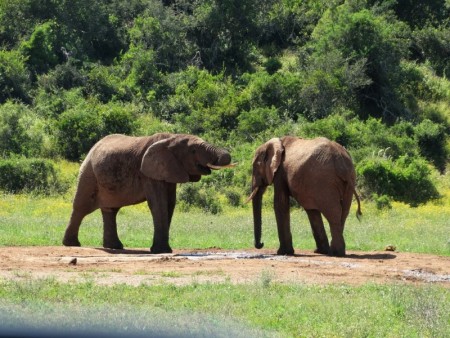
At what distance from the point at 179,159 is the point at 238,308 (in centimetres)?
790

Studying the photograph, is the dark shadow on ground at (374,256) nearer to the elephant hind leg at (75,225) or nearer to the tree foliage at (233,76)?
the elephant hind leg at (75,225)

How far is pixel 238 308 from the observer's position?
1256cm

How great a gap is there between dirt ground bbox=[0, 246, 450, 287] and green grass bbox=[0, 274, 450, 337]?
33.6 inches

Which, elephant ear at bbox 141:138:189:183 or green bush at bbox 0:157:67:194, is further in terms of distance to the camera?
green bush at bbox 0:157:67:194

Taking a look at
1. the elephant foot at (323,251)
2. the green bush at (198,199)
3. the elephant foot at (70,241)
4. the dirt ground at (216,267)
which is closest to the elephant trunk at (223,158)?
the dirt ground at (216,267)

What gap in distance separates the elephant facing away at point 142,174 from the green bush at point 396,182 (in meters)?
11.6

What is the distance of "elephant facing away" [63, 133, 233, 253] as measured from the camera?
19953mm

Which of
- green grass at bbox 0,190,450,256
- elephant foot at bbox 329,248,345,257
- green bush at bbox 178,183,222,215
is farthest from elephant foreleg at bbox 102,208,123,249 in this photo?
green bush at bbox 178,183,222,215

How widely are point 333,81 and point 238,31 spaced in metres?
8.92

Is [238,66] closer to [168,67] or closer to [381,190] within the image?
[168,67]

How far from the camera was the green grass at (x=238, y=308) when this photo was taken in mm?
11258

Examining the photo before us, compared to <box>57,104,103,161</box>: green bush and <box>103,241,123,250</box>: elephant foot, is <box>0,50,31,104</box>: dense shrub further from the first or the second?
<box>103,241,123,250</box>: elephant foot

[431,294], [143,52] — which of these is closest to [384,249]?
[431,294]

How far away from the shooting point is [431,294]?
1370cm
